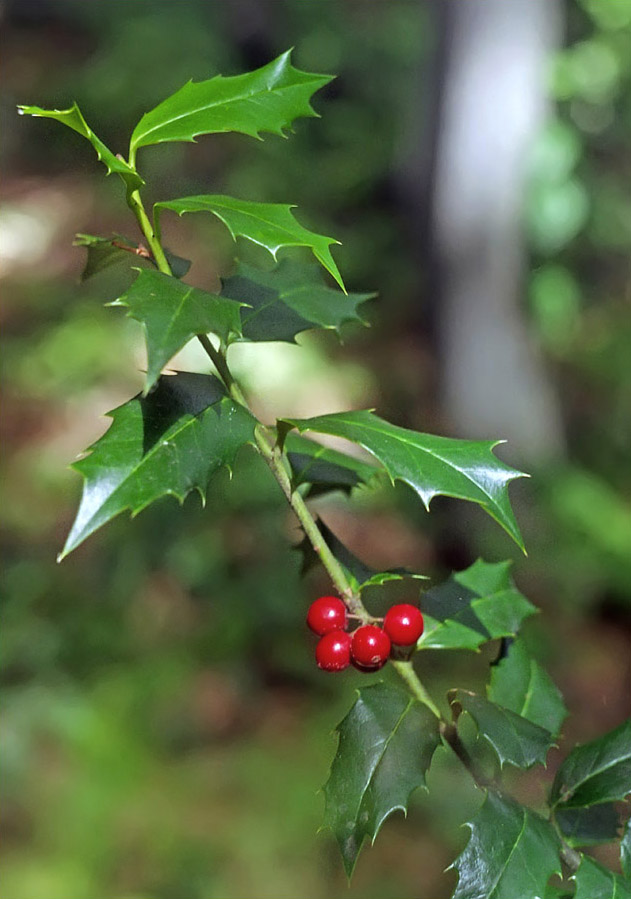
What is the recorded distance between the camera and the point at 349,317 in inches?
40.8

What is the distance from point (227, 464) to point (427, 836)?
2.53 meters

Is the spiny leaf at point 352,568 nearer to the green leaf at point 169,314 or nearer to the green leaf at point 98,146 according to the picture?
the green leaf at point 169,314

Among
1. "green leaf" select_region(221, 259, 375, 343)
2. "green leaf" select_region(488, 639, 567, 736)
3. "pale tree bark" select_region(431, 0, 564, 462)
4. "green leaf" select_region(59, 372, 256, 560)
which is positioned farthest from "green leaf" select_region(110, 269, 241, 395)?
"pale tree bark" select_region(431, 0, 564, 462)

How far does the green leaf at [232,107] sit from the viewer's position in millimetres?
841

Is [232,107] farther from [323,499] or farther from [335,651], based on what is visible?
[323,499]

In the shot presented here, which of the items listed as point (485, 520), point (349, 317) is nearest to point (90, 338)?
point (485, 520)

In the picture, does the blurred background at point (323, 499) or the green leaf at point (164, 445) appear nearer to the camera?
the green leaf at point (164, 445)

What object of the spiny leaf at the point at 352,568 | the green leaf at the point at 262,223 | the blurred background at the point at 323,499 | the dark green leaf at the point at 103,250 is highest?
the green leaf at the point at 262,223

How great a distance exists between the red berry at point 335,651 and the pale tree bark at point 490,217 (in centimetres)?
395

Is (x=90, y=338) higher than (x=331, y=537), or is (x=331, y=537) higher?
(x=331, y=537)

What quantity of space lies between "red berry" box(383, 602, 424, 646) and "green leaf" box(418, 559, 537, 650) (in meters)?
0.09

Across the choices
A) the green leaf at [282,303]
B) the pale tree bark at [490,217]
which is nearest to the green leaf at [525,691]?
the green leaf at [282,303]

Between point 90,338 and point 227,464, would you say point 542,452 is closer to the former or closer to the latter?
point 90,338

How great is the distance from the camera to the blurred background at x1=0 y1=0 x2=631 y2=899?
2.98 m
